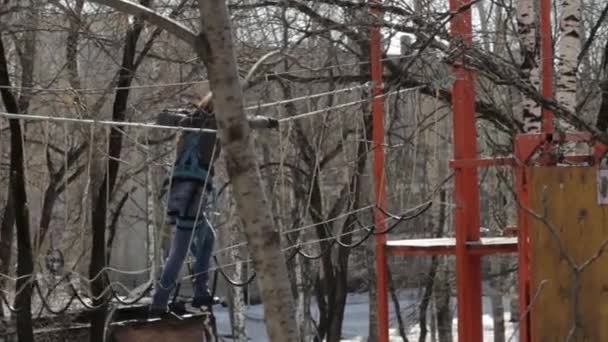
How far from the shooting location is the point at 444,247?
6.84 metres

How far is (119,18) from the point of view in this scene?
12336 millimetres

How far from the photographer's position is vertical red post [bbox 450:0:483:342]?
A: 21.5 ft

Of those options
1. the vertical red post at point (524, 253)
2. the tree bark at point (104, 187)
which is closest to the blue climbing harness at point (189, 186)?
the vertical red post at point (524, 253)

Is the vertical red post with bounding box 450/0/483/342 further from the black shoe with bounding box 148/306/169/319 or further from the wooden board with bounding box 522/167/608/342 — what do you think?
the black shoe with bounding box 148/306/169/319

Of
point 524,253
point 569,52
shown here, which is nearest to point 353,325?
point 569,52

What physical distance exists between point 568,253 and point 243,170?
208 centimetres

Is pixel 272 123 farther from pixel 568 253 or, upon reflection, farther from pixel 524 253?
pixel 568 253

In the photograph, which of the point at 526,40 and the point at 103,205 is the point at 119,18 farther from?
the point at 526,40

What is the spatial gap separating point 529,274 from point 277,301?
1912 millimetres

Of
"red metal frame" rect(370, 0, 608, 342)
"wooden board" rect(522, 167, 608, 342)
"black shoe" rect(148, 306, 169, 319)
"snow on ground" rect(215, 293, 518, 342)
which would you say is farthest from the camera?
"snow on ground" rect(215, 293, 518, 342)

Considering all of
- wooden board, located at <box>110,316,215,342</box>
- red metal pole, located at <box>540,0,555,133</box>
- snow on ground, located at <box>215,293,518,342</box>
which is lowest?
snow on ground, located at <box>215,293,518,342</box>

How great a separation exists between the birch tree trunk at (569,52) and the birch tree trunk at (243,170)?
4304 millimetres

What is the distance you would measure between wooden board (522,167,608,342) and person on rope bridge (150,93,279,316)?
1.48m

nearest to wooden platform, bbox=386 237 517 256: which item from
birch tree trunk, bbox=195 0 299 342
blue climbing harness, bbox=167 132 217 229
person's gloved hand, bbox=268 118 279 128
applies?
blue climbing harness, bbox=167 132 217 229
